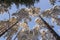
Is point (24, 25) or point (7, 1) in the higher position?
point (7, 1)

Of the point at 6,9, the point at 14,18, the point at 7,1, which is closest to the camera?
the point at 7,1

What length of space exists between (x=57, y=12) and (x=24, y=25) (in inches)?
121

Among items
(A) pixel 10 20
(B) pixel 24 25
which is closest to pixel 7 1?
(A) pixel 10 20

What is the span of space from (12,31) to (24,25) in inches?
55.5

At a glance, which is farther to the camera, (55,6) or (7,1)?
(55,6)

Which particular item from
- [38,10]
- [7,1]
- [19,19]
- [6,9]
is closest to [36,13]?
[38,10]

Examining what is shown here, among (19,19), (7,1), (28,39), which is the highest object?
(7,1)

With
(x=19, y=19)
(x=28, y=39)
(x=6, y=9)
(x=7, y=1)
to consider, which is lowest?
(x=28, y=39)

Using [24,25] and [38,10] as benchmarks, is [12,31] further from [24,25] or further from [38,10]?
[38,10]

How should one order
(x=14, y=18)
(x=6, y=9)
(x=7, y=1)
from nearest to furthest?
(x=7, y=1), (x=6, y=9), (x=14, y=18)

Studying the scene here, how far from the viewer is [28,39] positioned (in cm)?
2019

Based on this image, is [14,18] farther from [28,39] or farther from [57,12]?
[57,12]

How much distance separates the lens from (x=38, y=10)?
776 inches

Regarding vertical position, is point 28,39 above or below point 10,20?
below
